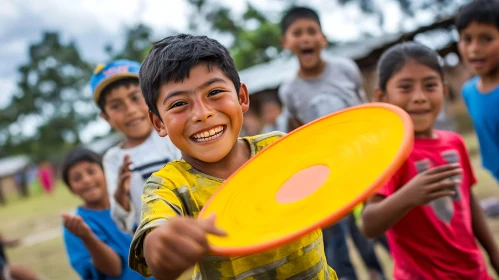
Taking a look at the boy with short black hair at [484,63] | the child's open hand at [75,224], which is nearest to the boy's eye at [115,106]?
the child's open hand at [75,224]

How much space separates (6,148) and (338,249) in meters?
51.9

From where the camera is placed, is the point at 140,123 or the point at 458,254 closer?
the point at 458,254

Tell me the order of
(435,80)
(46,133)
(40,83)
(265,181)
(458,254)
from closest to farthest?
1. (265,181)
2. (458,254)
3. (435,80)
4. (46,133)
5. (40,83)

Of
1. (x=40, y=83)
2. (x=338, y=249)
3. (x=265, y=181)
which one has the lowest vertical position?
(x=338, y=249)

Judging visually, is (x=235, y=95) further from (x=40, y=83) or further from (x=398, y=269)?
(x=40, y=83)

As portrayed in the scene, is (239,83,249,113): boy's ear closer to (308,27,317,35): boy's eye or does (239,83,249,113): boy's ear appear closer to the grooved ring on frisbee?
the grooved ring on frisbee

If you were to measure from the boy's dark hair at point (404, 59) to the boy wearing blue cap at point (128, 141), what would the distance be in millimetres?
1242

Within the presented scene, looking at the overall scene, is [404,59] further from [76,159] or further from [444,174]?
[76,159]

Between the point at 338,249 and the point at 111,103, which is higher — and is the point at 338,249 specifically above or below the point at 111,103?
below

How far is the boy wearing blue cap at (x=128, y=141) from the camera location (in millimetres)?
2602

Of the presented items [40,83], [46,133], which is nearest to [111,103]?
[46,133]

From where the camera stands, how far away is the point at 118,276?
8.96ft

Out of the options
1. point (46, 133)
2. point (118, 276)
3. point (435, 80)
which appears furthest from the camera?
point (46, 133)

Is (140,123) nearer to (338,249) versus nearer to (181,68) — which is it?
(181,68)
